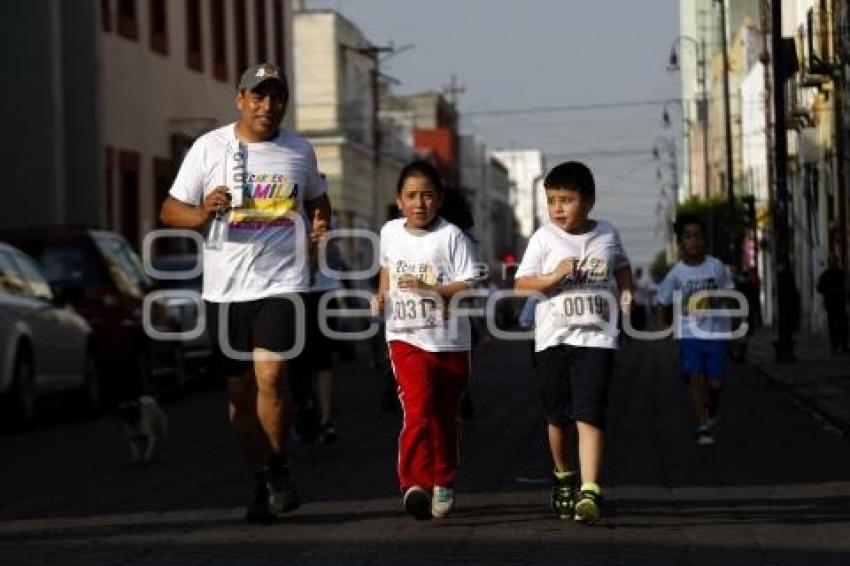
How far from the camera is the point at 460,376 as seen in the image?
11.5m

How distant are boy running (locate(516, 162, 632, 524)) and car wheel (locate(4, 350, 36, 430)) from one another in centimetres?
937

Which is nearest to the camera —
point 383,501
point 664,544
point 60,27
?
point 664,544

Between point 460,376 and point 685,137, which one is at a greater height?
point 685,137

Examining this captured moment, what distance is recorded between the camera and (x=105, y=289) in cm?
2438

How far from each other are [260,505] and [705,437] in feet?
20.8

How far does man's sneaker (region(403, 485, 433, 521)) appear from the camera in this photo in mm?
10875

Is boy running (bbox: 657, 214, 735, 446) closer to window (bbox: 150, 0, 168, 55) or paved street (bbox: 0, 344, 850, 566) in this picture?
paved street (bbox: 0, 344, 850, 566)

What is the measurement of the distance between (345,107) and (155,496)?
87902mm

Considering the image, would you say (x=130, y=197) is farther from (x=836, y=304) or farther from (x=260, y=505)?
(x=260, y=505)

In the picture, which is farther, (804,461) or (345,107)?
(345,107)

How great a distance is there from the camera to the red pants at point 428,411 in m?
11.1

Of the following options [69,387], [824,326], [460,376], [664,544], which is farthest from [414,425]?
[824,326]

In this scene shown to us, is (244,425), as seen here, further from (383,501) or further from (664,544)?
(664,544)

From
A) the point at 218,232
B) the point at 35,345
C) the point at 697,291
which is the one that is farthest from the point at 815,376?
the point at 218,232
